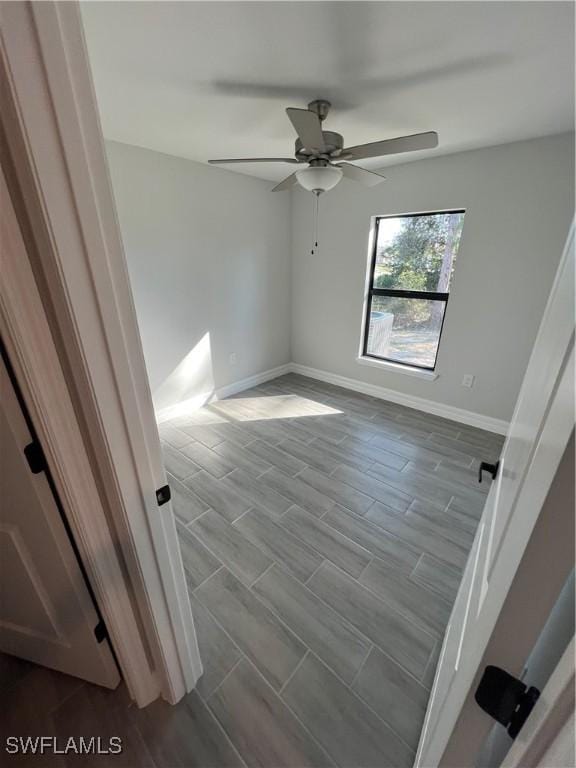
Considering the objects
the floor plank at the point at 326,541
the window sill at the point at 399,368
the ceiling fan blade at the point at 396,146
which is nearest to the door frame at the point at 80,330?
the floor plank at the point at 326,541

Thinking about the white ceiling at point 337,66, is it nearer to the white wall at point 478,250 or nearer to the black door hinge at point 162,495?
the white wall at point 478,250

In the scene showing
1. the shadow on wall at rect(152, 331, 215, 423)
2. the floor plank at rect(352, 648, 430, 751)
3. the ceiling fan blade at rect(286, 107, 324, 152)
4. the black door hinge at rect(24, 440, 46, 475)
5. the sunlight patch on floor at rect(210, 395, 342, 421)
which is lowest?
the floor plank at rect(352, 648, 430, 751)

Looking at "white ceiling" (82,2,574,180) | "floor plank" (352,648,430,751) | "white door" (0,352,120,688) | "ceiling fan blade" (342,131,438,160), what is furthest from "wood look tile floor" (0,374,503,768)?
"white ceiling" (82,2,574,180)

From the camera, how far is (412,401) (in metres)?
3.38

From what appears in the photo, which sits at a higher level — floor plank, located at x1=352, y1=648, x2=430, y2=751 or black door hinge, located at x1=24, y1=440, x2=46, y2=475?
black door hinge, located at x1=24, y1=440, x2=46, y2=475

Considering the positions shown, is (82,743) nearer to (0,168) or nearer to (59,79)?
(0,168)

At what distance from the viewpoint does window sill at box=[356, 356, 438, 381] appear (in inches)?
126

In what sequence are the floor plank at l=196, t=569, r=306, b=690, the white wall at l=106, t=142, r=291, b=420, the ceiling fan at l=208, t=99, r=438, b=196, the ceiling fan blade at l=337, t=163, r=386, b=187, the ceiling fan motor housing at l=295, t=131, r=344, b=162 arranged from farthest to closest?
the white wall at l=106, t=142, r=291, b=420 → the ceiling fan blade at l=337, t=163, r=386, b=187 → the ceiling fan motor housing at l=295, t=131, r=344, b=162 → the ceiling fan at l=208, t=99, r=438, b=196 → the floor plank at l=196, t=569, r=306, b=690

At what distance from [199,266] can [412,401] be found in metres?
2.66

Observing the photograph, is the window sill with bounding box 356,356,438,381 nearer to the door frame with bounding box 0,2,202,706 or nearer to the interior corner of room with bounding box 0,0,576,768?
the interior corner of room with bounding box 0,0,576,768

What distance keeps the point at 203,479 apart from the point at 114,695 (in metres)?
1.22

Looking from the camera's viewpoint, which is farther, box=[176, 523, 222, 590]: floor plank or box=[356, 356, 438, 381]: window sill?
box=[356, 356, 438, 381]: window sill

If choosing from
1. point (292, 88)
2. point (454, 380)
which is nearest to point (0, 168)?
point (292, 88)

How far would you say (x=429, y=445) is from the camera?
2.74 meters
